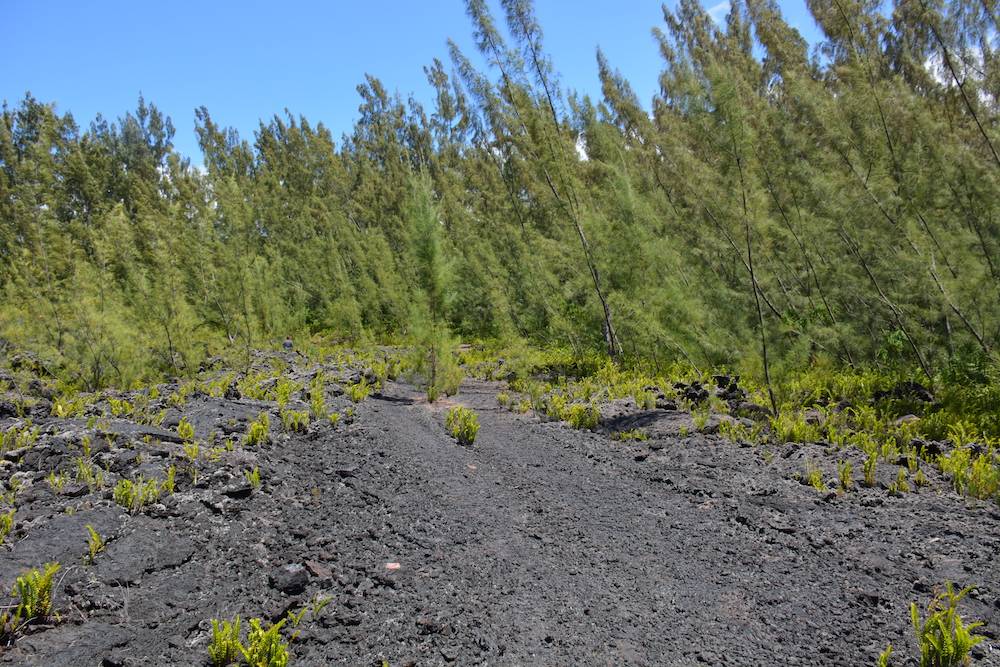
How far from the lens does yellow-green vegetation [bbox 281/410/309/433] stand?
265 inches

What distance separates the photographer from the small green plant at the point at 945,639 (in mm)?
2557

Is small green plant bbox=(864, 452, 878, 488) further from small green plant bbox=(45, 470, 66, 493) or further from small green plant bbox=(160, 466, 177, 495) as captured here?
small green plant bbox=(45, 470, 66, 493)

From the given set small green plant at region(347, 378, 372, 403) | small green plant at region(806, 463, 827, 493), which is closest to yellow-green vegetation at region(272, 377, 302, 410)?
small green plant at region(347, 378, 372, 403)

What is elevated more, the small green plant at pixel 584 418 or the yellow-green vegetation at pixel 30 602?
the yellow-green vegetation at pixel 30 602

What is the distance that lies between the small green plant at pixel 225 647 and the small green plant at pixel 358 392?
19.1ft

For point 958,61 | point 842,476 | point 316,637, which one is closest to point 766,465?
point 842,476

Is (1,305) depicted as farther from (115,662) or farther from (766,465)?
(766,465)

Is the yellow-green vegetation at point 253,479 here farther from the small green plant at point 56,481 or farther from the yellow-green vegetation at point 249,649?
the yellow-green vegetation at point 249,649

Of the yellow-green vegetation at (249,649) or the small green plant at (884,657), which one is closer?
the small green plant at (884,657)

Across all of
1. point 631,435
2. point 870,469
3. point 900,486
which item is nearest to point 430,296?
point 631,435

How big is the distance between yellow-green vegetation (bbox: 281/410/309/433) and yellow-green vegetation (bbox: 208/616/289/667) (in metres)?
4.01

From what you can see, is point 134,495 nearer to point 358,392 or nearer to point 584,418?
point 358,392

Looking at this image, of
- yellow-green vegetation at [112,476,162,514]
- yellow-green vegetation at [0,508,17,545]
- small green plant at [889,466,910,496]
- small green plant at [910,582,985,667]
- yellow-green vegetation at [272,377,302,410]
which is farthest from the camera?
yellow-green vegetation at [272,377,302,410]

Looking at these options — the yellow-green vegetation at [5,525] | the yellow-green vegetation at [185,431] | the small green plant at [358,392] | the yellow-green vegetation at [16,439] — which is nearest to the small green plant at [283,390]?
the small green plant at [358,392]
